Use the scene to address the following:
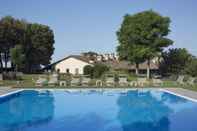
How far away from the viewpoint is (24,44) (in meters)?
52.7

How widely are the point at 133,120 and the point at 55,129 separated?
358 cm

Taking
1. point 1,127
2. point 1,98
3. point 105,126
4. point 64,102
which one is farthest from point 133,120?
point 1,98

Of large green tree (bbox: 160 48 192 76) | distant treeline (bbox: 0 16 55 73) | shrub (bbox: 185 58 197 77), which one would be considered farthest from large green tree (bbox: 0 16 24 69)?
shrub (bbox: 185 58 197 77)

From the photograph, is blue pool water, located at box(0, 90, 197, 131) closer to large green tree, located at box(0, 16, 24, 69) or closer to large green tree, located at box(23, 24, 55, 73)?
large green tree, located at box(0, 16, 24, 69)

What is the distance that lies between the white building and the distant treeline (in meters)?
2.38

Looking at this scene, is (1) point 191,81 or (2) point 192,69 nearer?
(1) point 191,81

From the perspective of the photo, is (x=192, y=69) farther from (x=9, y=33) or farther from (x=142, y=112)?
(x=9, y=33)

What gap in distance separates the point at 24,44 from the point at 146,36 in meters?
20.0

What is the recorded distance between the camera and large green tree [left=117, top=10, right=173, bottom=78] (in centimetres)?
4300

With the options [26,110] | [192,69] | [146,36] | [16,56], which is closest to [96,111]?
[26,110]

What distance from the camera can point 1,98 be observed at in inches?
726

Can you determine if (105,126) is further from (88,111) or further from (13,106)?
(13,106)

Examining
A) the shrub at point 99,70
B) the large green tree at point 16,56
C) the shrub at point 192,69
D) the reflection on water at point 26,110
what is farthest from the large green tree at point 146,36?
the reflection on water at point 26,110

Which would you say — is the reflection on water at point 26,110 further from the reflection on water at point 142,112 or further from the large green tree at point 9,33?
the large green tree at point 9,33
